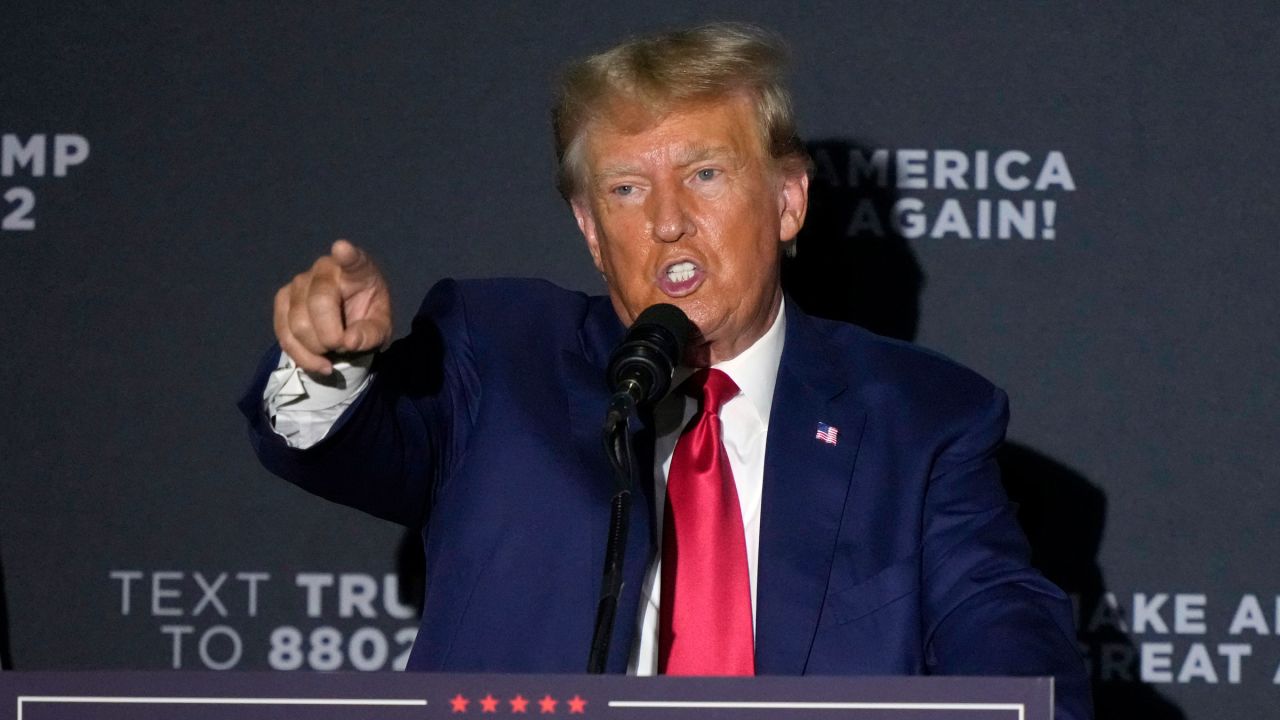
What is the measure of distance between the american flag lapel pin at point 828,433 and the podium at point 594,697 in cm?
79

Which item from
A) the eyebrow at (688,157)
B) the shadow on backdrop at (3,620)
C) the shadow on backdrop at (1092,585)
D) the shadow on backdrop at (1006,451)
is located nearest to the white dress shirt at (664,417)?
the eyebrow at (688,157)

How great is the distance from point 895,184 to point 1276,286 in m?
0.56

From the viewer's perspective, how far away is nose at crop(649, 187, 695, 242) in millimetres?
1723

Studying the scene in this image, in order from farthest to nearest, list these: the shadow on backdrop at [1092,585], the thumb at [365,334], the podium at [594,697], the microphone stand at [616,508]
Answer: the shadow on backdrop at [1092,585]
the thumb at [365,334]
the microphone stand at [616,508]
the podium at [594,697]

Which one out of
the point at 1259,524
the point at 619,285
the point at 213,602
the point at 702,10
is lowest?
the point at 213,602

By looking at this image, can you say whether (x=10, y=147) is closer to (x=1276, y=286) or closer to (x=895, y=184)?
(x=895, y=184)

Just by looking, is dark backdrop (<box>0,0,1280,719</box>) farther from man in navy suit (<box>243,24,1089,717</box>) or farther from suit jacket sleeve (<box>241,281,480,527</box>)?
suit jacket sleeve (<box>241,281,480,527</box>)

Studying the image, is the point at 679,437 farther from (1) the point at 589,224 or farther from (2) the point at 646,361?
(2) the point at 646,361

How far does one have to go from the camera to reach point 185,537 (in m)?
2.34

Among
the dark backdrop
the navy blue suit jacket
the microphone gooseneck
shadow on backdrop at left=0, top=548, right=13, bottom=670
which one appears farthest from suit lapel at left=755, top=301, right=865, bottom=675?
shadow on backdrop at left=0, top=548, right=13, bottom=670

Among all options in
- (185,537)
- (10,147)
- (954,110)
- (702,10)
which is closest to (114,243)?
(10,147)

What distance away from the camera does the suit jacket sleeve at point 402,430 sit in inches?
59.3

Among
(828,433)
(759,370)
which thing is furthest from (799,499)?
(759,370)

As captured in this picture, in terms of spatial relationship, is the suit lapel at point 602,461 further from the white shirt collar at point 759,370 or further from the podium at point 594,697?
the podium at point 594,697
